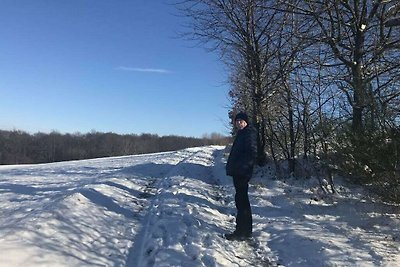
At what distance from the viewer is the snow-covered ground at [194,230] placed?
5.86m

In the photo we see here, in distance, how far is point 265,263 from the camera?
19.4 feet

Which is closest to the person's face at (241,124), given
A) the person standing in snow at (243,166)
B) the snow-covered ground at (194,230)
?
the person standing in snow at (243,166)

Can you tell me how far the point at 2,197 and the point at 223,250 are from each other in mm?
8859

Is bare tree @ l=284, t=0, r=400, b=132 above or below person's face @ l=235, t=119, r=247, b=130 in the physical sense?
above

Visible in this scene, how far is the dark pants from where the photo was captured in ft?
23.3

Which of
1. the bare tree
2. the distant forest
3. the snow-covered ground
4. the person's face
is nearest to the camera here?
the snow-covered ground

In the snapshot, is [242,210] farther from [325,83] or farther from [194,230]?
[325,83]

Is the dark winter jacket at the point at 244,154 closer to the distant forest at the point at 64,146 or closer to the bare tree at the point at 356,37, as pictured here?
the bare tree at the point at 356,37

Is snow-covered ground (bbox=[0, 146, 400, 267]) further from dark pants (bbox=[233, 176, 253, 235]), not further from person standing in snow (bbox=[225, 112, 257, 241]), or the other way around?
person standing in snow (bbox=[225, 112, 257, 241])

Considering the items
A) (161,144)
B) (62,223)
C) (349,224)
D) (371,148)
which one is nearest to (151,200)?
(62,223)

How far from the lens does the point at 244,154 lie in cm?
729

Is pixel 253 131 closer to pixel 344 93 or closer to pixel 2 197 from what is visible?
pixel 344 93

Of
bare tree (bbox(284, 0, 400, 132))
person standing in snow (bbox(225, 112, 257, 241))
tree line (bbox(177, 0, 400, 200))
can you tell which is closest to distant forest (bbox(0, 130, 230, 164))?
tree line (bbox(177, 0, 400, 200))

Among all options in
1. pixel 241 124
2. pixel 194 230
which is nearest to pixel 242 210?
pixel 194 230
